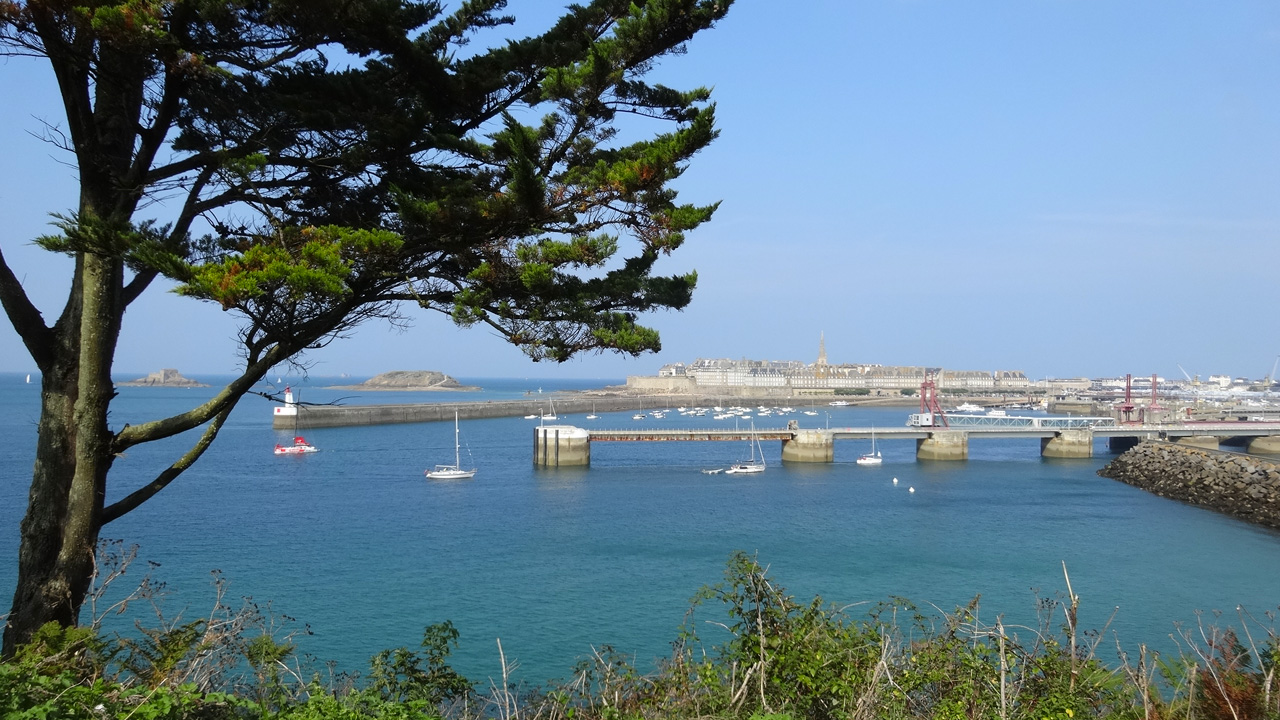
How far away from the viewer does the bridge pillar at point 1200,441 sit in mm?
34781

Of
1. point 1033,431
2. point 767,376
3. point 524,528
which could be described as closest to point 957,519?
point 524,528

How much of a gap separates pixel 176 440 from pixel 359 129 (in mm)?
48600

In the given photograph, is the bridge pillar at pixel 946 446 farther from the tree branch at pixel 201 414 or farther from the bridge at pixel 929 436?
the tree branch at pixel 201 414

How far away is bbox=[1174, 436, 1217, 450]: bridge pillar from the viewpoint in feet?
114

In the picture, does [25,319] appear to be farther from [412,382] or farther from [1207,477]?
[412,382]

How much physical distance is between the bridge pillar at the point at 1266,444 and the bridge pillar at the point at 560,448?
29.2 meters

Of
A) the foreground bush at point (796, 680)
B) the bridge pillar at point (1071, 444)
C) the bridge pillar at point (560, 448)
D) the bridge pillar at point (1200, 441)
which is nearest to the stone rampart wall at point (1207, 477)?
the bridge pillar at point (1200, 441)

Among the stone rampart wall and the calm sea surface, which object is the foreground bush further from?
the stone rampart wall

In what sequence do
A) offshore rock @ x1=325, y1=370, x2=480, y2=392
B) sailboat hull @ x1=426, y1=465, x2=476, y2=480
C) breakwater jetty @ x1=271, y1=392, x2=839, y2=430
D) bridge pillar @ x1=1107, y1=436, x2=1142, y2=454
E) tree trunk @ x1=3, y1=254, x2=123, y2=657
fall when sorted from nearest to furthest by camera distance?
tree trunk @ x1=3, y1=254, x2=123, y2=657, sailboat hull @ x1=426, y1=465, x2=476, y2=480, bridge pillar @ x1=1107, y1=436, x2=1142, y2=454, breakwater jetty @ x1=271, y1=392, x2=839, y2=430, offshore rock @ x1=325, y1=370, x2=480, y2=392

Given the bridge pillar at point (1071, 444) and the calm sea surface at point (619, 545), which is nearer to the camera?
the calm sea surface at point (619, 545)

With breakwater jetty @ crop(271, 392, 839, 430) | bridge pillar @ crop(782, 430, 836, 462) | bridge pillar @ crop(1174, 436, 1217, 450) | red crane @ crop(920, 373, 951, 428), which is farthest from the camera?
breakwater jetty @ crop(271, 392, 839, 430)

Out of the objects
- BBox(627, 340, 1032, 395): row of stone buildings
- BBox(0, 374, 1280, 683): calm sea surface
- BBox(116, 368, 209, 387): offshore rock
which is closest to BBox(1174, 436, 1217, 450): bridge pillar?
BBox(0, 374, 1280, 683): calm sea surface

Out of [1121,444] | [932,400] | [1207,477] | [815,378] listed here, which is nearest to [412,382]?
[815,378]

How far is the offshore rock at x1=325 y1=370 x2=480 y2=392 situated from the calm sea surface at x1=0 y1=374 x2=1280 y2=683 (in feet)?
303
